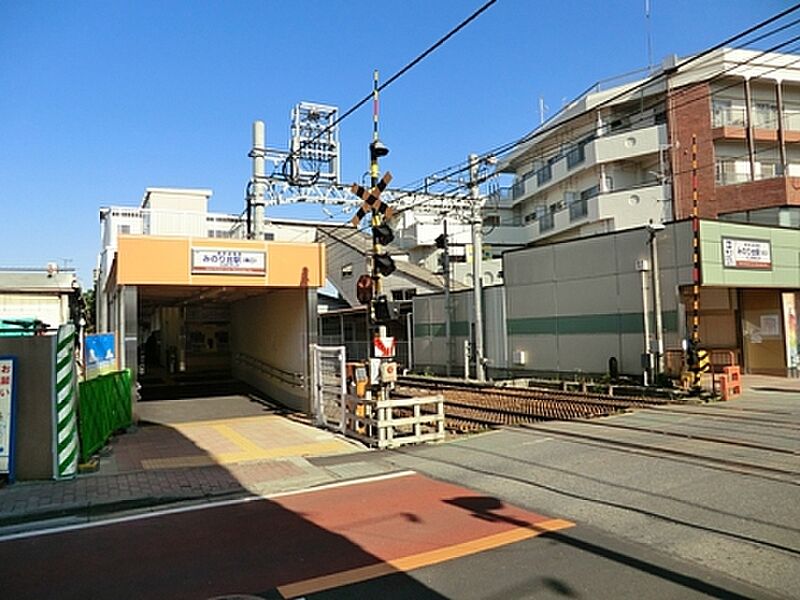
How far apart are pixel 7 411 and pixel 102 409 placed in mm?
2406

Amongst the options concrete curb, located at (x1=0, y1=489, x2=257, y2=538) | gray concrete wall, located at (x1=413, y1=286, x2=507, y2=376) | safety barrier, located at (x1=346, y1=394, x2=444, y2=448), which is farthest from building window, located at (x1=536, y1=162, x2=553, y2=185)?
concrete curb, located at (x1=0, y1=489, x2=257, y2=538)

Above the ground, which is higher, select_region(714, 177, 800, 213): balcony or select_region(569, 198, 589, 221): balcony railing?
select_region(569, 198, 589, 221): balcony railing

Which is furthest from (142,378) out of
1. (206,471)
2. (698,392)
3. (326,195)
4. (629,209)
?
(629,209)

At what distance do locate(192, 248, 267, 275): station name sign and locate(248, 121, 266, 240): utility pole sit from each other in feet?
29.4

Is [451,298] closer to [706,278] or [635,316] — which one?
[635,316]

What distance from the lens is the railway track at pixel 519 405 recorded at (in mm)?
13805

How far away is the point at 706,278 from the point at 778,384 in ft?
13.3

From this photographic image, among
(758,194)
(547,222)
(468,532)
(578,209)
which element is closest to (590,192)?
(578,209)

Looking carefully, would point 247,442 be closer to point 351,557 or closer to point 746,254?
point 351,557

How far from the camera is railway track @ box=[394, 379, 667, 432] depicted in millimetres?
13805

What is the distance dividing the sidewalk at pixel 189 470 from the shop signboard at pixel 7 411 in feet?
1.25

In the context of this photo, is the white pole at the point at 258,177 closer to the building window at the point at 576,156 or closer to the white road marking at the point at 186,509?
the white road marking at the point at 186,509

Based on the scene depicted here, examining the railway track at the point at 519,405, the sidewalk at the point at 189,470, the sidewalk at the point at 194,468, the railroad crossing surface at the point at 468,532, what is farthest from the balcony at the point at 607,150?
the sidewalk at the point at 189,470

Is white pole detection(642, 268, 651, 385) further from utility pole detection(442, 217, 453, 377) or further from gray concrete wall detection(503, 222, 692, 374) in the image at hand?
utility pole detection(442, 217, 453, 377)
